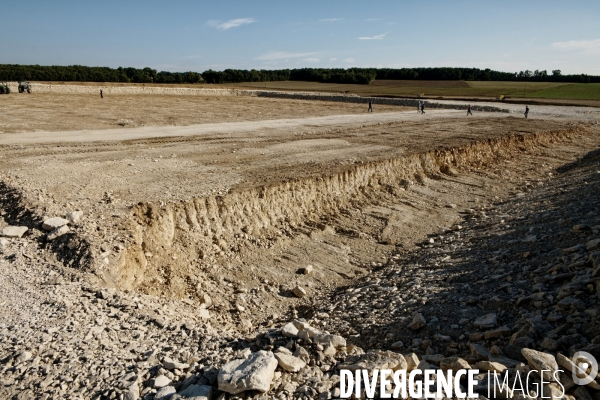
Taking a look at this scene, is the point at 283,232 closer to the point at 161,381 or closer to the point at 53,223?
the point at 53,223

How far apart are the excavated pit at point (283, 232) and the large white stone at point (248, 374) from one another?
320 centimetres

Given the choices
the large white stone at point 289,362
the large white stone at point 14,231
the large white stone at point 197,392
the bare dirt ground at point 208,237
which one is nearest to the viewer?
the large white stone at point 197,392

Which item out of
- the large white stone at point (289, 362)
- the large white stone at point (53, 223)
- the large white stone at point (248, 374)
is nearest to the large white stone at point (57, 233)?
the large white stone at point (53, 223)

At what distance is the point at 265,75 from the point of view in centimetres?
10012

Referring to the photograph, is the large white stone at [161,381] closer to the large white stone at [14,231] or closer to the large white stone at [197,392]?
the large white stone at [197,392]

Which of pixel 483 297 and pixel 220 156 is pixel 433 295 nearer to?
pixel 483 297

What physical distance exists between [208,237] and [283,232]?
218cm

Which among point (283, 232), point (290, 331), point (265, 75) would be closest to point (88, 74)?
point (265, 75)

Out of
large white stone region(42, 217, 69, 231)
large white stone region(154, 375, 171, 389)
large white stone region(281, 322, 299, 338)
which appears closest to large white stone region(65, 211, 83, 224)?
large white stone region(42, 217, 69, 231)

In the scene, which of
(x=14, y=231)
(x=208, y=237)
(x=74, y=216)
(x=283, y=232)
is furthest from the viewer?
(x=283, y=232)

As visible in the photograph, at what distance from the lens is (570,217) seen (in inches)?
403

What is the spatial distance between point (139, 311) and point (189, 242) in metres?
3.58

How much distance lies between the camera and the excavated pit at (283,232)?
8.78 meters

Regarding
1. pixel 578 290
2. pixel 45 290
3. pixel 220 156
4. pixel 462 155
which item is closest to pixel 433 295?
pixel 578 290
